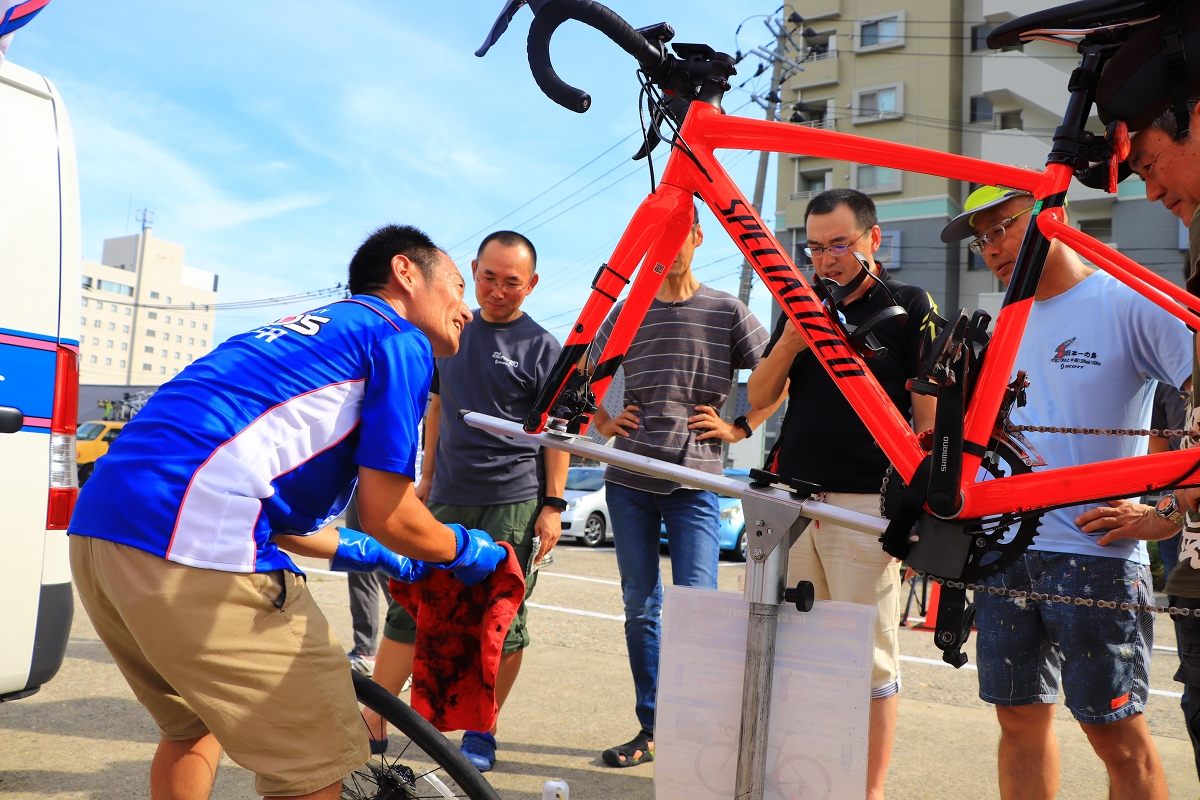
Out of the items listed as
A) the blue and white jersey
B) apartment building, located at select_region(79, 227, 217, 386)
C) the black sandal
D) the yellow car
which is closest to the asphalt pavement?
the black sandal

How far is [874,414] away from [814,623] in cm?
52

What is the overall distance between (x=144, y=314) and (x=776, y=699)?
10917cm

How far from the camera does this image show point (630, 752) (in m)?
3.38

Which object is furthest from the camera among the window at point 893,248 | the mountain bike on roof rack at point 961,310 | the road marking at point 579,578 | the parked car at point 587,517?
the window at point 893,248

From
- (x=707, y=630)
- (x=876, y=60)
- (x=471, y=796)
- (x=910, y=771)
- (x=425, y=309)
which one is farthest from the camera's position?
(x=876, y=60)

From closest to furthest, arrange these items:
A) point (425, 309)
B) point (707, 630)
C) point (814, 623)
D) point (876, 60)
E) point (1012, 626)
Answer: point (814, 623) < point (707, 630) < point (425, 309) < point (1012, 626) < point (876, 60)

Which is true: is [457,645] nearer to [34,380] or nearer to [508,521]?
[508,521]

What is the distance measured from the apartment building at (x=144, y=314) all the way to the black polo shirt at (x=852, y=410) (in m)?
89.0

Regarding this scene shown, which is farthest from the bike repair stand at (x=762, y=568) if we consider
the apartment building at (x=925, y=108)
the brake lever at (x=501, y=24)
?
the apartment building at (x=925, y=108)

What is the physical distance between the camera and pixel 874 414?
6.23 ft

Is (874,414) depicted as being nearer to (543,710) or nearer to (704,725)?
(704,725)

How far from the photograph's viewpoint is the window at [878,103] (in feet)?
91.0

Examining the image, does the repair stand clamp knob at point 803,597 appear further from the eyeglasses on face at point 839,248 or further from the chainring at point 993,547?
the eyeglasses on face at point 839,248

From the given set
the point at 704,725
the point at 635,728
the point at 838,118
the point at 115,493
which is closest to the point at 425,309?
the point at 115,493
